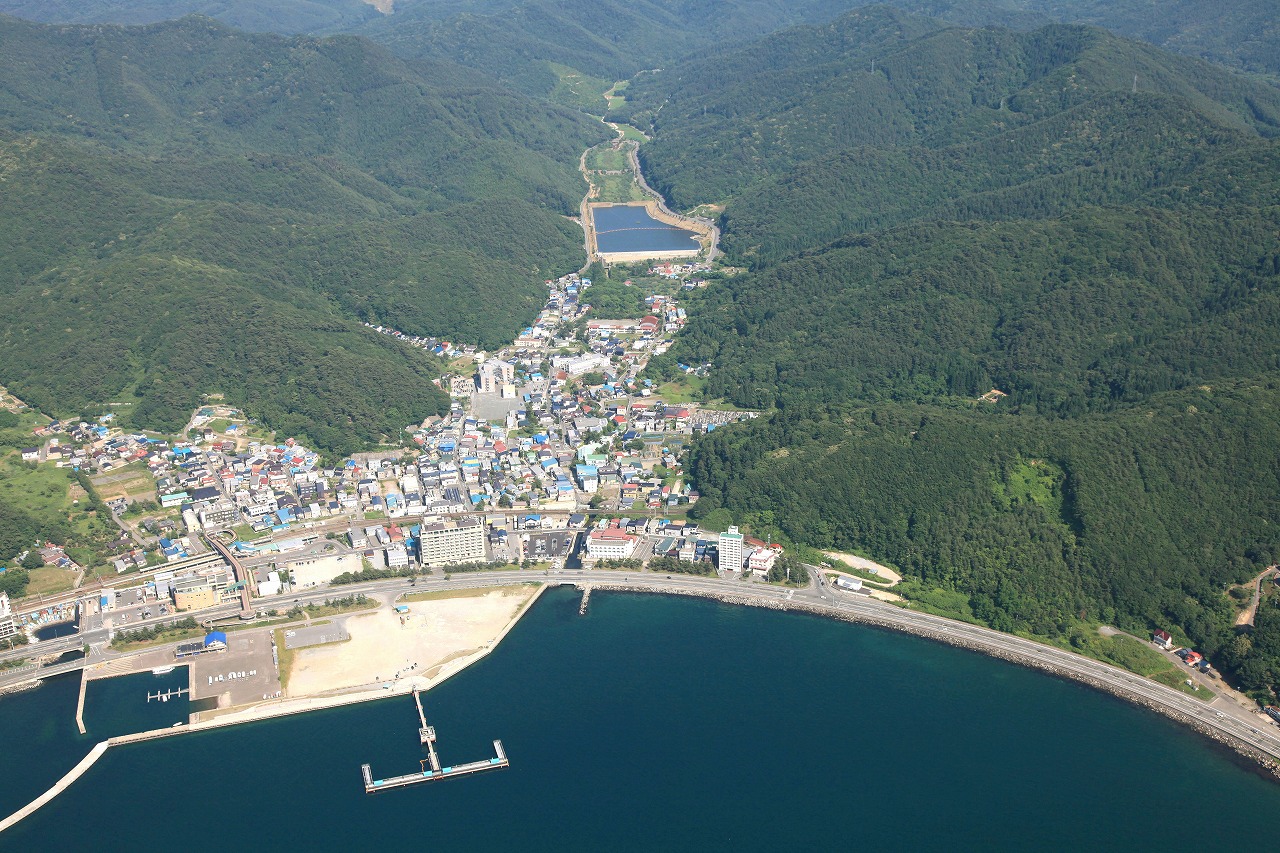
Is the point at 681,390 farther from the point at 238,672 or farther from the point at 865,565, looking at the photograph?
the point at 238,672

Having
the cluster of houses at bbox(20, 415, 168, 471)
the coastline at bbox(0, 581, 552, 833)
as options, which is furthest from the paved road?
the cluster of houses at bbox(20, 415, 168, 471)

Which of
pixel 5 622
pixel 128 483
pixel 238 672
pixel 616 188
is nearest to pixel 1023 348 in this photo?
pixel 238 672

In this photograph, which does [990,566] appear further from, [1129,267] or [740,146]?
[740,146]

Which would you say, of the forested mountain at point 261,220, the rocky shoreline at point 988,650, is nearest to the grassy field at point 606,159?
the forested mountain at point 261,220

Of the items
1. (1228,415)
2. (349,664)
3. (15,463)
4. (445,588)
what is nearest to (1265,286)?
(1228,415)

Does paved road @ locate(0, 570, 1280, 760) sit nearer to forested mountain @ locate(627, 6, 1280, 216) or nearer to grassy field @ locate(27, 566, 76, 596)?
grassy field @ locate(27, 566, 76, 596)

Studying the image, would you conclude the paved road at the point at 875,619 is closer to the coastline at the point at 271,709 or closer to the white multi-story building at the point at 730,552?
the white multi-story building at the point at 730,552
